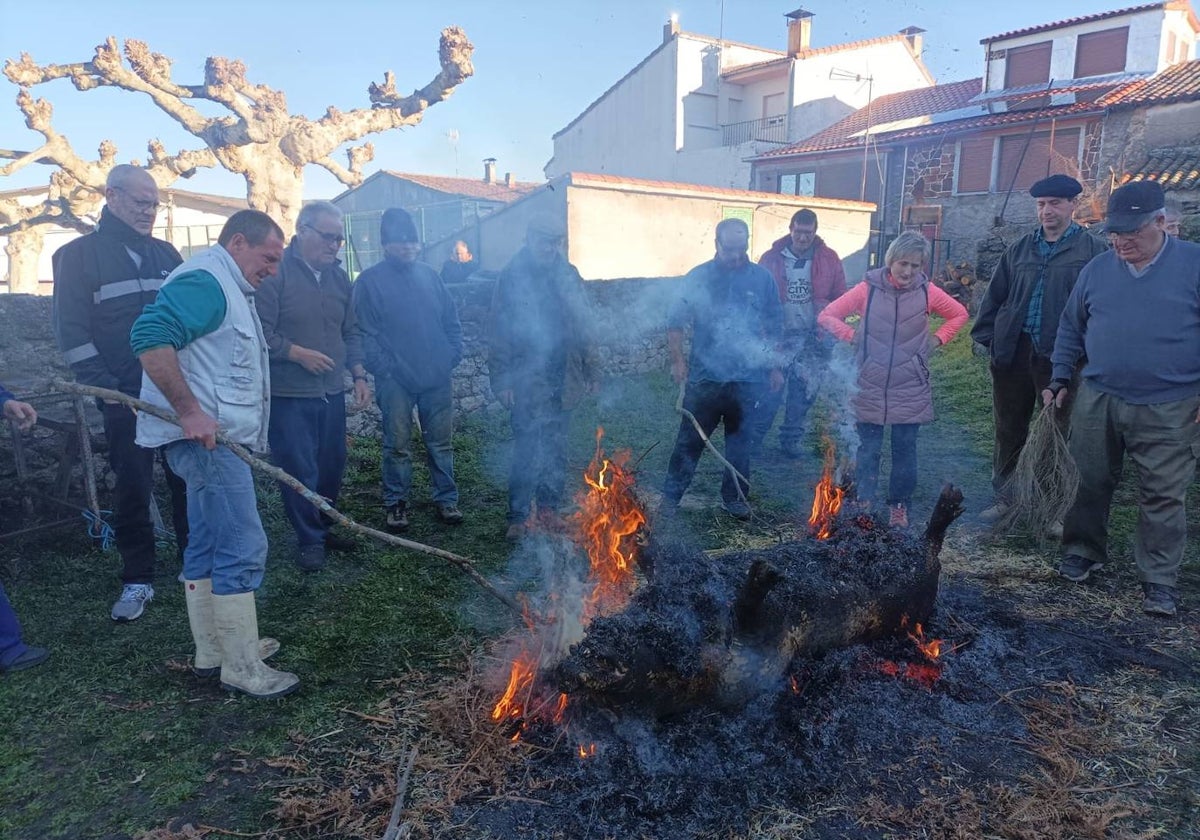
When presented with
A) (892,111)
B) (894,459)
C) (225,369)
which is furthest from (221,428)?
(892,111)

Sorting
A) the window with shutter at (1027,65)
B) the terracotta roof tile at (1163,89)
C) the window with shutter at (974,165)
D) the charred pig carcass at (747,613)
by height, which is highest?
the window with shutter at (1027,65)

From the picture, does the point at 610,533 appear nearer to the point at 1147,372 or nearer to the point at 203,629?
the point at 203,629

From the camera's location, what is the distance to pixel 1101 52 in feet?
78.7

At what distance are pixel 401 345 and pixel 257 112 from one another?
10.1 m

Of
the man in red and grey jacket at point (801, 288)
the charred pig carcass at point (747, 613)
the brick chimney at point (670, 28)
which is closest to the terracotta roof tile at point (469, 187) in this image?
the brick chimney at point (670, 28)

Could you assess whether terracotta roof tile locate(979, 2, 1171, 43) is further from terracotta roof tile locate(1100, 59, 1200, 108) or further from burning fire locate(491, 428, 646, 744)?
burning fire locate(491, 428, 646, 744)

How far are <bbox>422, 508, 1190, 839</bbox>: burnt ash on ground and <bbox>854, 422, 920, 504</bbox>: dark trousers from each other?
5.75 feet

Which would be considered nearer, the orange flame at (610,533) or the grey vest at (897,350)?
the orange flame at (610,533)

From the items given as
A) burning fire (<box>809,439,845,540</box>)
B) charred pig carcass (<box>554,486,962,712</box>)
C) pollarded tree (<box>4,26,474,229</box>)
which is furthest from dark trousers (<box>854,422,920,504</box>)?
pollarded tree (<box>4,26,474,229</box>)

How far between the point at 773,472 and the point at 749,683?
14.0 ft

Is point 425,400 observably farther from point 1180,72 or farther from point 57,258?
point 1180,72

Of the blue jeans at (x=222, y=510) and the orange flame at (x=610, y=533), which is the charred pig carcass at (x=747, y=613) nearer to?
the orange flame at (x=610, y=533)

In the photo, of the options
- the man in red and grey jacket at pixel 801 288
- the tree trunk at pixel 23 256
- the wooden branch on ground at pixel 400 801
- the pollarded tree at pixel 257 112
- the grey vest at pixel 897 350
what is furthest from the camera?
the tree trunk at pixel 23 256

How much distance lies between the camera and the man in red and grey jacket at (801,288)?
7369mm
